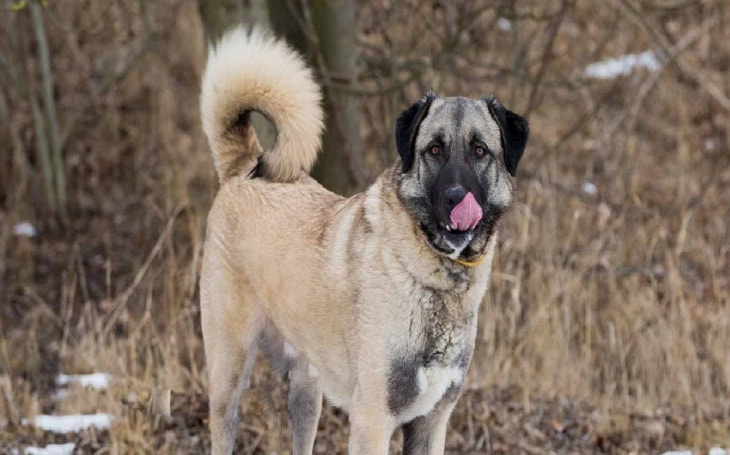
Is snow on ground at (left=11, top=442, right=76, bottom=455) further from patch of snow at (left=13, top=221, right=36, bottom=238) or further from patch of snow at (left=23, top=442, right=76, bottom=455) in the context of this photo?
patch of snow at (left=13, top=221, right=36, bottom=238)

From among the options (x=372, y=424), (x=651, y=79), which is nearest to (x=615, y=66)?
(x=651, y=79)

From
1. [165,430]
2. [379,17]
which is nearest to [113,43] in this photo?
[379,17]

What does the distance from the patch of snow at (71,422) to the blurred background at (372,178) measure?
0.07 m

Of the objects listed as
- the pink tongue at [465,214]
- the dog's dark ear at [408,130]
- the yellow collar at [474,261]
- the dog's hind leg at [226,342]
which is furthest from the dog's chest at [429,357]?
the dog's hind leg at [226,342]

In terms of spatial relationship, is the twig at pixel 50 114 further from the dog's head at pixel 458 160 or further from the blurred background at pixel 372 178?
the dog's head at pixel 458 160

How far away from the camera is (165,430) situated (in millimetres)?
5391

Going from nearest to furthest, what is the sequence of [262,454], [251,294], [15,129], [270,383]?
1. [251,294]
2. [262,454]
3. [270,383]
4. [15,129]

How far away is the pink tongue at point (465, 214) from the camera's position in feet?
12.0

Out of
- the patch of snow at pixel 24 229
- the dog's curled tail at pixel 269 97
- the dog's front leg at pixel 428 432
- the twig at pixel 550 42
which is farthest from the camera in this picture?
the patch of snow at pixel 24 229

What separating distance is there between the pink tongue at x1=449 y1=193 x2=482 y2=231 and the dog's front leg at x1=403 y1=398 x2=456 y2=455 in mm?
762

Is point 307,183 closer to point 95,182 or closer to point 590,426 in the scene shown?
point 590,426

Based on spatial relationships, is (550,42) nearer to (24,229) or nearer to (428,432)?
(428,432)

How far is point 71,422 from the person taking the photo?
18.1ft

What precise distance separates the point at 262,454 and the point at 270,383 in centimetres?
46
